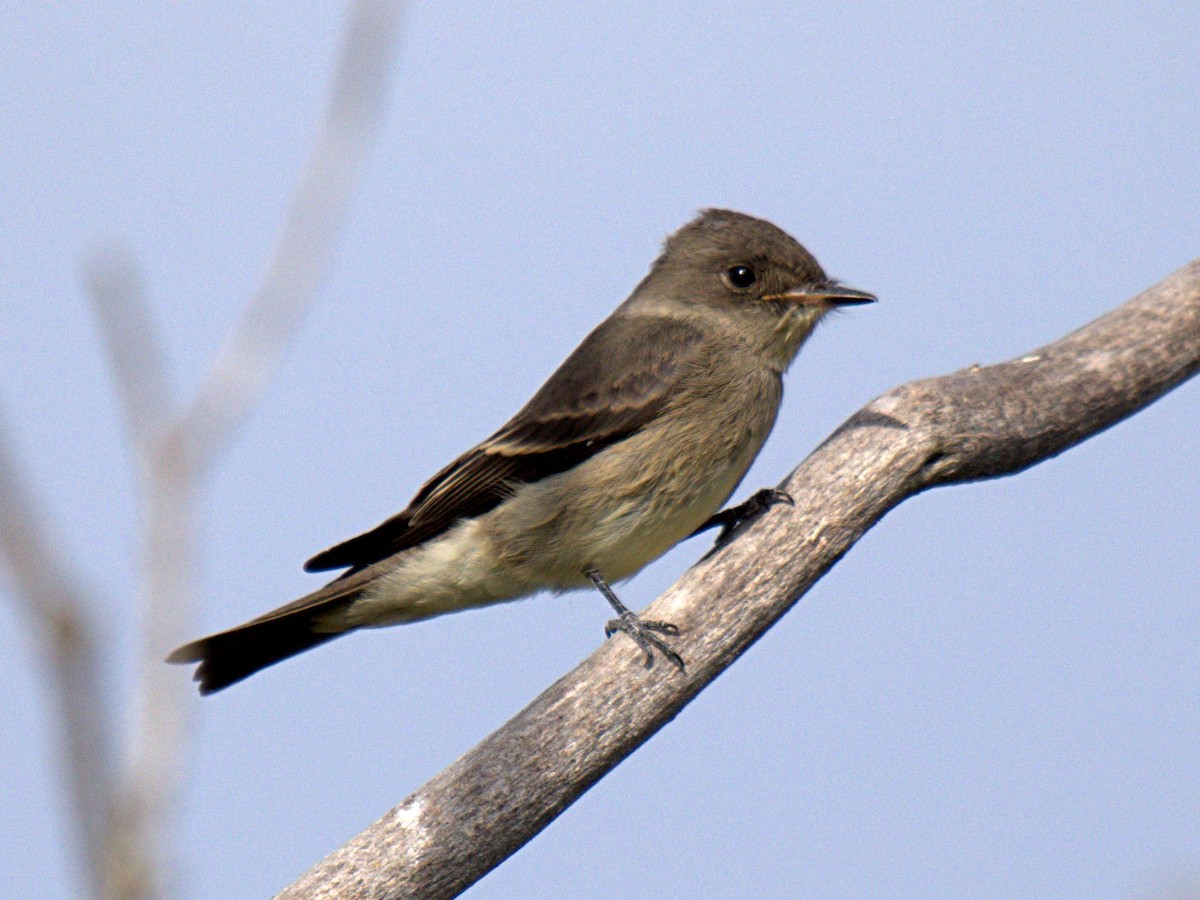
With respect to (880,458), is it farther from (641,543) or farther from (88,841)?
(88,841)

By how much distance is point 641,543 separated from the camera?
565 centimetres

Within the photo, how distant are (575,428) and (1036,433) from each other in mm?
1892

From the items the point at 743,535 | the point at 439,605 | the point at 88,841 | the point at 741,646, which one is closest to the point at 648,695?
the point at 741,646

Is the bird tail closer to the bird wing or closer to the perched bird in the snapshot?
the perched bird

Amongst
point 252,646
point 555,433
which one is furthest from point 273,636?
point 555,433

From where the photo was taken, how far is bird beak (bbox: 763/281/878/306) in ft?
20.3

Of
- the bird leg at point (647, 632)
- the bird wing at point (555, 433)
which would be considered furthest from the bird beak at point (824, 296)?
the bird leg at point (647, 632)

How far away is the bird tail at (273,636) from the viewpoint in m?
5.84

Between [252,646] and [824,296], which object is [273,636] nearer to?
[252,646]

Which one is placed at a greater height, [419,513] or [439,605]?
[419,513]

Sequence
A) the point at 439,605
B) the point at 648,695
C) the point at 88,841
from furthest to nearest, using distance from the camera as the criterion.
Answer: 1. the point at 439,605
2. the point at 648,695
3. the point at 88,841

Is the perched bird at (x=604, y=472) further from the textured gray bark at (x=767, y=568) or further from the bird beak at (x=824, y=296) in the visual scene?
the textured gray bark at (x=767, y=568)

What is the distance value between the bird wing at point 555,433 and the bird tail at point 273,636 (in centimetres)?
23

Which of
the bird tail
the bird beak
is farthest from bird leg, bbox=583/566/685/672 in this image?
the bird beak
